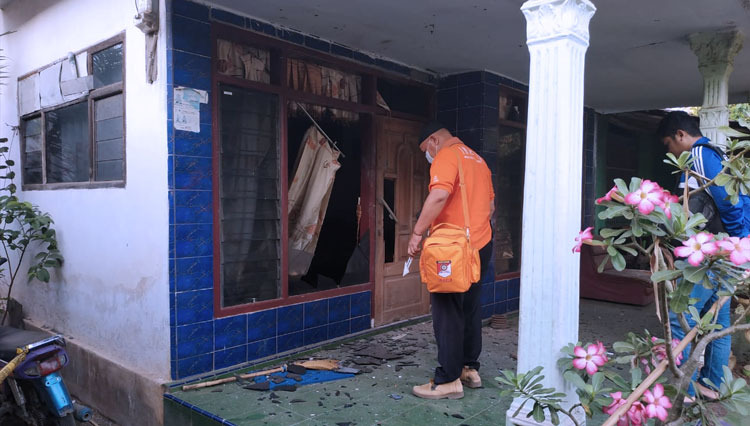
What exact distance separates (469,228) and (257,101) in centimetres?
203

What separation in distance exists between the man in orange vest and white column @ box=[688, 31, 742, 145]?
208 cm

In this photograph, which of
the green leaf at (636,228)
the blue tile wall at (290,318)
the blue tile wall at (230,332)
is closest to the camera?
the green leaf at (636,228)

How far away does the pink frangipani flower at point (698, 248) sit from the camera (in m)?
1.69

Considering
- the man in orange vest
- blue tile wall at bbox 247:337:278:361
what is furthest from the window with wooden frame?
the man in orange vest

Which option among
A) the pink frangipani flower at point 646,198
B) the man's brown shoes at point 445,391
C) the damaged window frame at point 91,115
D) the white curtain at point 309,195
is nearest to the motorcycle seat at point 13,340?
the damaged window frame at point 91,115

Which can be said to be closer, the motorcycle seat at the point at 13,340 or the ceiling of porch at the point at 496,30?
the motorcycle seat at the point at 13,340

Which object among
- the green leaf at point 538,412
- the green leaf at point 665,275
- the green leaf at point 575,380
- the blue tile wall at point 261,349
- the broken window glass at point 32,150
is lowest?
the blue tile wall at point 261,349

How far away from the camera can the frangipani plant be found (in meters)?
1.76

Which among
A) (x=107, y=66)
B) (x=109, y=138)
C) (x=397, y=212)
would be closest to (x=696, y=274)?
(x=397, y=212)

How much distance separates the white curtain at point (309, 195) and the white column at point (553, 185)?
2598 millimetres

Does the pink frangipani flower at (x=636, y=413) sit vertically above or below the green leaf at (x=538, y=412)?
above

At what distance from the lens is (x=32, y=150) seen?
563 cm

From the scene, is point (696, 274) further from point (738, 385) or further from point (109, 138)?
point (109, 138)

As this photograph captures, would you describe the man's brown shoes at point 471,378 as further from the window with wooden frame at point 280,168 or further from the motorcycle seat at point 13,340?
the motorcycle seat at point 13,340
